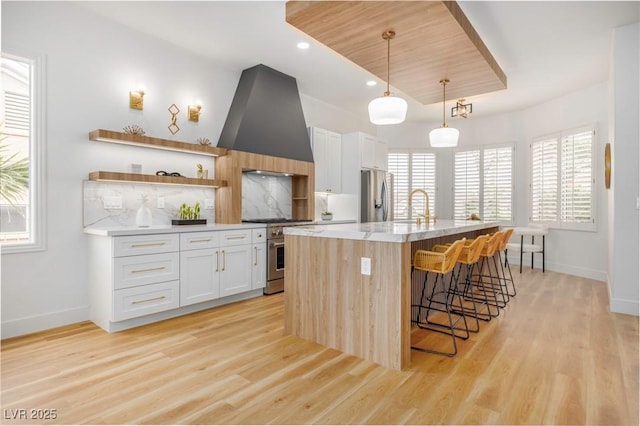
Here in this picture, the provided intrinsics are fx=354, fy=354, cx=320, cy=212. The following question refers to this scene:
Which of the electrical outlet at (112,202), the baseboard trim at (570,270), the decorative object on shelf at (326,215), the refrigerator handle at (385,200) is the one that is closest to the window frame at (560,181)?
the baseboard trim at (570,270)

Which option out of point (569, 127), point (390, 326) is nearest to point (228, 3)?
point (390, 326)

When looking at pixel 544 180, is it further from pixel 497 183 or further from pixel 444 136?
pixel 444 136

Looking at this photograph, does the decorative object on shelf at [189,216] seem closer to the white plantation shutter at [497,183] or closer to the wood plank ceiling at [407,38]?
the wood plank ceiling at [407,38]

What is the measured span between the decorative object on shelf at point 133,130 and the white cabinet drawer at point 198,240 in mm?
1169

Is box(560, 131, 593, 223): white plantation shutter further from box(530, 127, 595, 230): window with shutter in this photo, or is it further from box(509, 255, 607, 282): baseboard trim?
box(509, 255, 607, 282): baseboard trim

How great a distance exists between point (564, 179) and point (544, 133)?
3.09 feet

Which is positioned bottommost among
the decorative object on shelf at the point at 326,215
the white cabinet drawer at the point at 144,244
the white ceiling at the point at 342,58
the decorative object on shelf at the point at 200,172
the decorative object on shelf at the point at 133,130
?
the white cabinet drawer at the point at 144,244

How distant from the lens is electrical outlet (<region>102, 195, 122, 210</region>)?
3.54m

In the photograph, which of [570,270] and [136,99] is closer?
[136,99]

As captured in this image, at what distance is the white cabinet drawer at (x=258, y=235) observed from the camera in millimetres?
4204

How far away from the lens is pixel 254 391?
6.92 feet

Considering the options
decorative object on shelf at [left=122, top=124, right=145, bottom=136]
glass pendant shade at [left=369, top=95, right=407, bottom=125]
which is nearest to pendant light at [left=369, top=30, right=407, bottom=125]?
glass pendant shade at [left=369, top=95, right=407, bottom=125]

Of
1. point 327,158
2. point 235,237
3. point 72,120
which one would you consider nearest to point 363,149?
point 327,158

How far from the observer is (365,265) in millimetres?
2561
